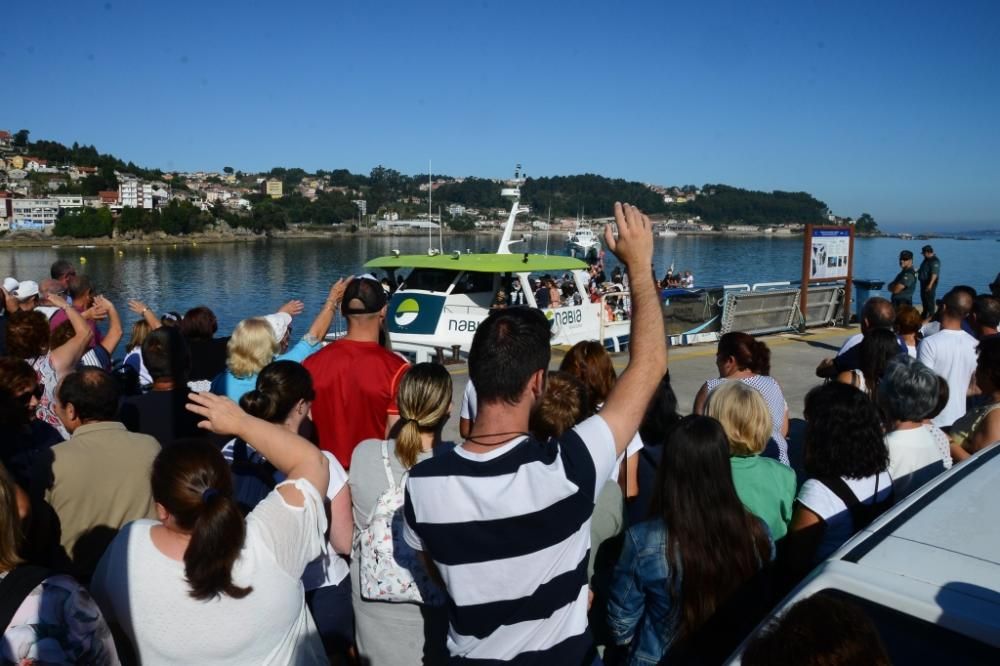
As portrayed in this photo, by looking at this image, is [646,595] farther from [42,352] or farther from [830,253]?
[830,253]

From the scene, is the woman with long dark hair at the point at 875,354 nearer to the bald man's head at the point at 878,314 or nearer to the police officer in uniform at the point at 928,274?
the bald man's head at the point at 878,314

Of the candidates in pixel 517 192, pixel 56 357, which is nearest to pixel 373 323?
pixel 56 357

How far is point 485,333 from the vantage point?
2.03 meters

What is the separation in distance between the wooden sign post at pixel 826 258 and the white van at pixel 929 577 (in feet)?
42.9

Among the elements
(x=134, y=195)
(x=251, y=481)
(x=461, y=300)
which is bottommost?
(x=251, y=481)

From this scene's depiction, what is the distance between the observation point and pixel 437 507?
188 cm

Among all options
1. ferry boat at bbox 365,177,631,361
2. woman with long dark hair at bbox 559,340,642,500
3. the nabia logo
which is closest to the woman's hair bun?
woman with long dark hair at bbox 559,340,642,500

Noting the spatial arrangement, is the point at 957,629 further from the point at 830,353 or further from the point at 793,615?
the point at 830,353

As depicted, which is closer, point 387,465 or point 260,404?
point 387,465

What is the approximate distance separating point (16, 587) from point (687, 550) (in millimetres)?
1945

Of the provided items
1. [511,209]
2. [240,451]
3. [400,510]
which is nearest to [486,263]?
→ [511,209]

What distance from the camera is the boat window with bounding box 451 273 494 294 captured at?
45.5 feet

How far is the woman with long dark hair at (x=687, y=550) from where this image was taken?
240cm

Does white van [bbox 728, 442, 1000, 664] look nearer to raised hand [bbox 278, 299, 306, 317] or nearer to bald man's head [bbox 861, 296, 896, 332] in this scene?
bald man's head [bbox 861, 296, 896, 332]
